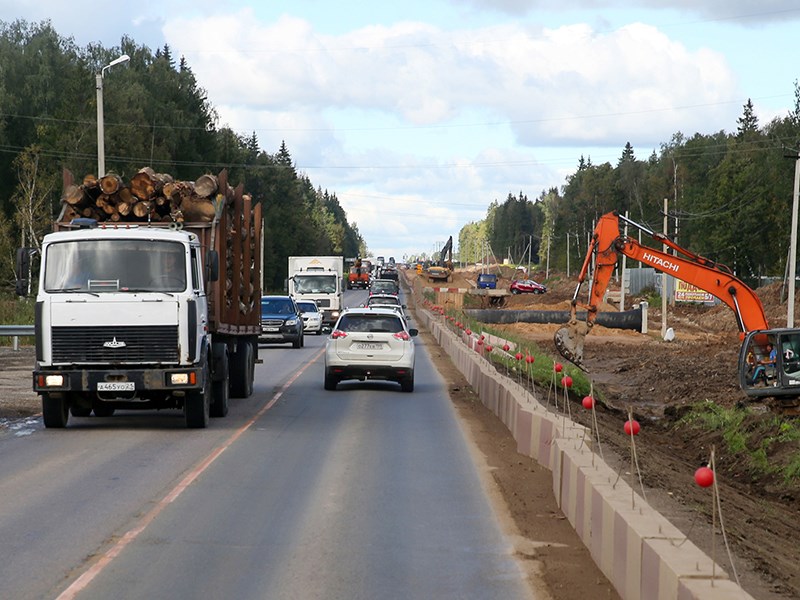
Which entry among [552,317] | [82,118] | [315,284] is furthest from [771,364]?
[82,118]

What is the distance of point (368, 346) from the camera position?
26.1 metres

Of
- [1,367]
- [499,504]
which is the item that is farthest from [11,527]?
[1,367]

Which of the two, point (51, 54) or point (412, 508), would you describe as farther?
point (51, 54)

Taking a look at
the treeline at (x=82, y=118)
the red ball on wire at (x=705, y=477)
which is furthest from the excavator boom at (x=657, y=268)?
the treeline at (x=82, y=118)

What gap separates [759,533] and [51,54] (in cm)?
8218

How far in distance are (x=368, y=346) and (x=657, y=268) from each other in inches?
274

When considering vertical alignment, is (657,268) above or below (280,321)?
above

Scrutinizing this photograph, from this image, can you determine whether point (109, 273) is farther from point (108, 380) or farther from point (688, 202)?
point (688, 202)

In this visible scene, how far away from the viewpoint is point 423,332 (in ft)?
202

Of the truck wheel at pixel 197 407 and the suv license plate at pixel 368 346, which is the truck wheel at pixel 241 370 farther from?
the truck wheel at pixel 197 407

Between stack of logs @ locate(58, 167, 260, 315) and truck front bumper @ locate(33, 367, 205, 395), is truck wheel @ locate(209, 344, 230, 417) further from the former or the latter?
truck front bumper @ locate(33, 367, 205, 395)

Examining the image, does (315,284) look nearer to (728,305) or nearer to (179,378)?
(728,305)

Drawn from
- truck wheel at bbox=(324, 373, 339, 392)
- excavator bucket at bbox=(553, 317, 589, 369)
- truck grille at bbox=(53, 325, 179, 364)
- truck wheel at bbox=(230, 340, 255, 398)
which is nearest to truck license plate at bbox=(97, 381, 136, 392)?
truck grille at bbox=(53, 325, 179, 364)

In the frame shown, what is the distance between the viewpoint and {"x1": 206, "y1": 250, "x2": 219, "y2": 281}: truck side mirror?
1898 centimetres
